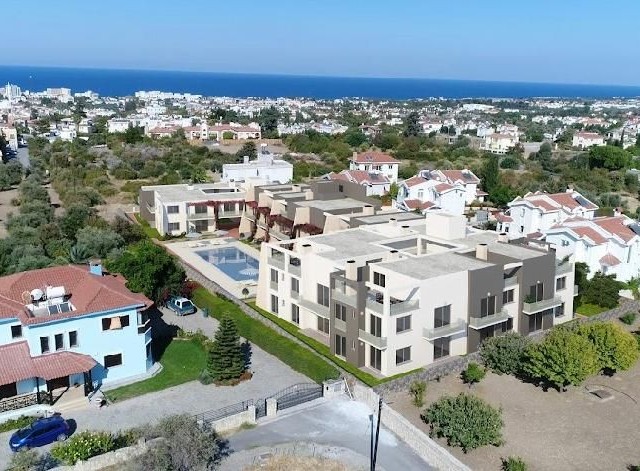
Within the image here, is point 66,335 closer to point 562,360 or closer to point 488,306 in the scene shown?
point 488,306

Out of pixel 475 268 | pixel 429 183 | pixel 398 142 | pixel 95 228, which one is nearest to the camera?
pixel 475 268

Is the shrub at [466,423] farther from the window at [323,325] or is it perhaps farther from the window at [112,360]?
the window at [112,360]

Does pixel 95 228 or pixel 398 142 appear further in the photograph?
pixel 398 142

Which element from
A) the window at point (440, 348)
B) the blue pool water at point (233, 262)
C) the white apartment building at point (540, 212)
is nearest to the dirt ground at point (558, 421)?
the window at point (440, 348)

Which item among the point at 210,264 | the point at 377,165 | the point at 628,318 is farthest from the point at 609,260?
the point at 377,165

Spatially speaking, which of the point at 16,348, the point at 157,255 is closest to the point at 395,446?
the point at 16,348

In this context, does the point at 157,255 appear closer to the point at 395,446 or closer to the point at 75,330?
the point at 75,330

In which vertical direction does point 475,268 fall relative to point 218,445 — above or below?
above
